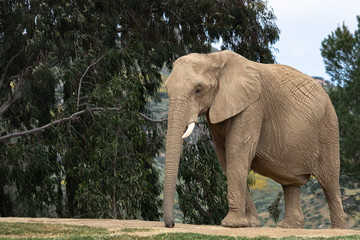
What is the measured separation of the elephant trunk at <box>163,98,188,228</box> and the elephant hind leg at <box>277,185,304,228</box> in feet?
8.61

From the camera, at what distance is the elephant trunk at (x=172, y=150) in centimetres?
800

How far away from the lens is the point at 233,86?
9.06m

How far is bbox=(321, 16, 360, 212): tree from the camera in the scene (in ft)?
64.6

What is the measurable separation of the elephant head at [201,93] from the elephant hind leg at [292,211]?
2.12m


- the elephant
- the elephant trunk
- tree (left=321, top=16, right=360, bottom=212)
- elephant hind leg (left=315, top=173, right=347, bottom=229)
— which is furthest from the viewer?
tree (left=321, top=16, right=360, bottom=212)

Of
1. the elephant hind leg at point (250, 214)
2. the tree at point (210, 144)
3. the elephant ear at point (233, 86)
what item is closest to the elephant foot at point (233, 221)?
the elephant hind leg at point (250, 214)

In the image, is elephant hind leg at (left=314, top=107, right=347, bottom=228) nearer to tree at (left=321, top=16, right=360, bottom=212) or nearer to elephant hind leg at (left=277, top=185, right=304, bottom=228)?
elephant hind leg at (left=277, top=185, right=304, bottom=228)

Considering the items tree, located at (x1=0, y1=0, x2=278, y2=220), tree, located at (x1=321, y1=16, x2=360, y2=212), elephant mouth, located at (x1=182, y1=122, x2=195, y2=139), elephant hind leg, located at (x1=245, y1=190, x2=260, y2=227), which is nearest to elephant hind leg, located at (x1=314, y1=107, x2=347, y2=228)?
elephant hind leg, located at (x1=245, y1=190, x2=260, y2=227)

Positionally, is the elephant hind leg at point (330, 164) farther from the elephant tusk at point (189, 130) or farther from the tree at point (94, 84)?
the tree at point (94, 84)

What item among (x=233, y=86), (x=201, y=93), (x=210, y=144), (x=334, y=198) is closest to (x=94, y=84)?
(x=210, y=144)

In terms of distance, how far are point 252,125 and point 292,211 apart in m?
2.05

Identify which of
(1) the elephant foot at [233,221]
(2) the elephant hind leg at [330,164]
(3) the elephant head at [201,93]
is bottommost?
(1) the elephant foot at [233,221]

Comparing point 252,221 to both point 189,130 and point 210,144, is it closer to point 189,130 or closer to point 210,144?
point 189,130

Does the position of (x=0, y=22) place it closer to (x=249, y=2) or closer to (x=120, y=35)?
(x=120, y=35)
